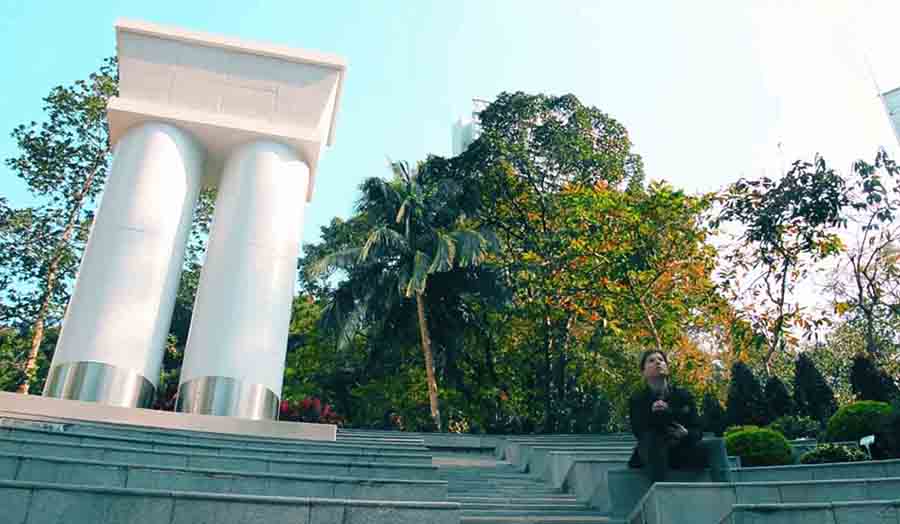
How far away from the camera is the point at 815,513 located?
424 cm

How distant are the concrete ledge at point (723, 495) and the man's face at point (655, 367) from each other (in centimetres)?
117

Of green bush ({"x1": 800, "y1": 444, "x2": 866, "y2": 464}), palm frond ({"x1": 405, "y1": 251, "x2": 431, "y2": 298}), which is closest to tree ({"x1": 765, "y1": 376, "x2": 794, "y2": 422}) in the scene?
green bush ({"x1": 800, "y1": 444, "x2": 866, "y2": 464})

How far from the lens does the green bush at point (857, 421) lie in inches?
446

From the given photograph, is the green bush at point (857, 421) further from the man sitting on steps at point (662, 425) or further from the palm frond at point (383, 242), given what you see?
the palm frond at point (383, 242)

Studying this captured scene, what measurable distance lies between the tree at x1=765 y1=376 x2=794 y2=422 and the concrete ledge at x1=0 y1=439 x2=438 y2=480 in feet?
43.2

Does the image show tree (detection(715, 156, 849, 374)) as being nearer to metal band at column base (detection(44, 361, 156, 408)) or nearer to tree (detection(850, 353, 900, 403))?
tree (detection(850, 353, 900, 403))

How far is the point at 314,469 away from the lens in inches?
265

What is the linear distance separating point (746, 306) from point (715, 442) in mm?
11771

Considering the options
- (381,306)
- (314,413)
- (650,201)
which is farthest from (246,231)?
(650,201)

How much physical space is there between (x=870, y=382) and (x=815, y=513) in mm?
13656

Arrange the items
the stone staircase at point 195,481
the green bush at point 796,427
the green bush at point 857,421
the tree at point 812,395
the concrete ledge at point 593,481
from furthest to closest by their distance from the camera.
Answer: the tree at point 812,395 < the green bush at point 796,427 < the green bush at point 857,421 < the concrete ledge at point 593,481 < the stone staircase at point 195,481

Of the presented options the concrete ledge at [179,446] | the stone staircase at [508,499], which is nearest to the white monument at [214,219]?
the concrete ledge at [179,446]

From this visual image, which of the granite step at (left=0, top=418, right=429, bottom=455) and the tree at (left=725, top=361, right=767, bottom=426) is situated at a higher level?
the tree at (left=725, top=361, right=767, bottom=426)

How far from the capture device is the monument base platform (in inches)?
380
